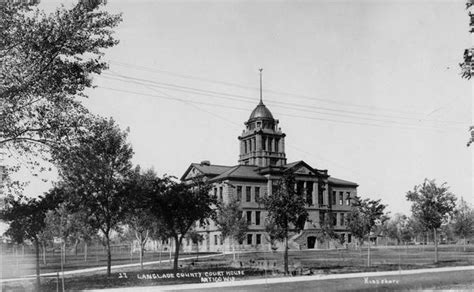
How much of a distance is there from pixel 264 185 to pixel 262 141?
1154 centimetres

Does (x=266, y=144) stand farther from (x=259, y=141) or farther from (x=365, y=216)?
(x=365, y=216)

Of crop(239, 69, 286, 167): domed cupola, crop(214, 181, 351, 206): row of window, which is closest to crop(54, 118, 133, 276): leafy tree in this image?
crop(214, 181, 351, 206): row of window

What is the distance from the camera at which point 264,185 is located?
72125 mm

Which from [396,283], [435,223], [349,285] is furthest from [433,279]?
[435,223]

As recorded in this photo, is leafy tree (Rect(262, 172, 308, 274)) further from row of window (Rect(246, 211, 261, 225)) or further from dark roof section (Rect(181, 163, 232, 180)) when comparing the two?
dark roof section (Rect(181, 163, 232, 180))

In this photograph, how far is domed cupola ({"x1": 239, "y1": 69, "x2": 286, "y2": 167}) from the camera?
80.9m

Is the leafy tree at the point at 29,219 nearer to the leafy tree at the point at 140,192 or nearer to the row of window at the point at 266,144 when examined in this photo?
the leafy tree at the point at 140,192

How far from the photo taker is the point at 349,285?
2028cm

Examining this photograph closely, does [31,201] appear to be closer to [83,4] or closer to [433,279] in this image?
[83,4]

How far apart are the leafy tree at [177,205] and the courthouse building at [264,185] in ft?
99.3

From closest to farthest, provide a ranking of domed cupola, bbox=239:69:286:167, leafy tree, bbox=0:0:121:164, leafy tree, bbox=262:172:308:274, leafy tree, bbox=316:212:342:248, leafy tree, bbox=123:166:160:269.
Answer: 1. leafy tree, bbox=0:0:121:164
2. leafy tree, bbox=123:166:160:269
3. leafy tree, bbox=262:172:308:274
4. leafy tree, bbox=316:212:342:248
5. domed cupola, bbox=239:69:286:167

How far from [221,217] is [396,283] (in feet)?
94.6

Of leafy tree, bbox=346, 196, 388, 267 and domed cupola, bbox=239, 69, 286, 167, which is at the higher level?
domed cupola, bbox=239, 69, 286, 167

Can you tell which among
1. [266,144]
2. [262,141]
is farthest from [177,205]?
[266,144]
